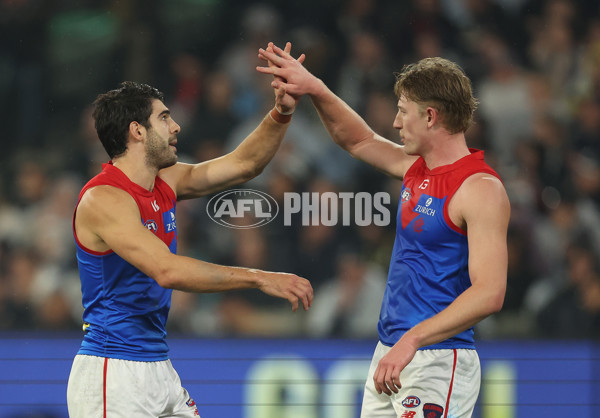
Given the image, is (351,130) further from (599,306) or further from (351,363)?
(599,306)

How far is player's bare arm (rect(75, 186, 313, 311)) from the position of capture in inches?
108

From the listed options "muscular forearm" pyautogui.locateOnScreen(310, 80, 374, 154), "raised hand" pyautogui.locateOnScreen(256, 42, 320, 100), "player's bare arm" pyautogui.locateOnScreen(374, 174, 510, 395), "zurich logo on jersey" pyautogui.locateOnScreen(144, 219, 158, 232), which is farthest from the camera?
"muscular forearm" pyautogui.locateOnScreen(310, 80, 374, 154)

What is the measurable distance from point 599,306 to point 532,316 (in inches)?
13.8

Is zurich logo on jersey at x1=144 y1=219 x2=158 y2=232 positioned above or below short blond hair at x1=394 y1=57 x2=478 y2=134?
below

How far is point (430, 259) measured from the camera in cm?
280

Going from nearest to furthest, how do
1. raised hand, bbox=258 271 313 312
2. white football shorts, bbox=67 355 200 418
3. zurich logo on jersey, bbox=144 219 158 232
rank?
raised hand, bbox=258 271 313 312 → white football shorts, bbox=67 355 200 418 → zurich logo on jersey, bbox=144 219 158 232

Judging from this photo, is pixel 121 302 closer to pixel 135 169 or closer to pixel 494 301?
pixel 135 169

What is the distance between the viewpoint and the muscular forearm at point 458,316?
250 cm

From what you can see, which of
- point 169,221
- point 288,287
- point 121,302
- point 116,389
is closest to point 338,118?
point 169,221

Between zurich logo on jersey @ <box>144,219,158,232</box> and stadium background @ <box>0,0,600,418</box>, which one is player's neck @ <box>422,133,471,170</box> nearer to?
zurich logo on jersey @ <box>144,219,158,232</box>

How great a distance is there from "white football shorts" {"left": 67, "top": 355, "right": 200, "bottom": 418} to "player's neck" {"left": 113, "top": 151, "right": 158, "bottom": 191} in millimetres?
658

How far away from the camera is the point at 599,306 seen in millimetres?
4309

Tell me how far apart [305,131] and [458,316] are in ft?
6.95

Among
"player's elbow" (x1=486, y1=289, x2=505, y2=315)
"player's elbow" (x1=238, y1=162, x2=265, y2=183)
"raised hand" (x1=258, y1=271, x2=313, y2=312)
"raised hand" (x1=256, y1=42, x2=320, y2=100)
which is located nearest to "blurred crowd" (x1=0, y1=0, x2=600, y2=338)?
"player's elbow" (x1=238, y1=162, x2=265, y2=183)
